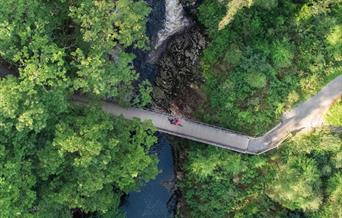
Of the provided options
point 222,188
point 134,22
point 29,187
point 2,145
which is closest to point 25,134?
point 2,145

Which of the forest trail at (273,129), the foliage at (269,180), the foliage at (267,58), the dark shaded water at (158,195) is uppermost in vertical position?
the foliage at (267,58)

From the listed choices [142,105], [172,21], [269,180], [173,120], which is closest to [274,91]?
[269,180]

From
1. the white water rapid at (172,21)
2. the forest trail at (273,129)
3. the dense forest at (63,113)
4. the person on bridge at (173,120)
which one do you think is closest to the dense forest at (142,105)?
the dense forest at (63,113)

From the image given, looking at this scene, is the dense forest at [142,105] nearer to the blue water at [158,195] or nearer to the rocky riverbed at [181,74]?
the rocky riverbed at [181,74]

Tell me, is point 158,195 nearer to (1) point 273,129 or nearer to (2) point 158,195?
(2) point 158,195

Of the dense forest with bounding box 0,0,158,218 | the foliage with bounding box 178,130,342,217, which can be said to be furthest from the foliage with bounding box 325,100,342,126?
the dense forest with bounding box 0,0,158,218

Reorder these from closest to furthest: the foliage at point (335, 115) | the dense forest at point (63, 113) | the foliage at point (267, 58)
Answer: the dense forest at point (63, 113) → the foliage at point (267, 58) → the foliage at point (335, 115)
